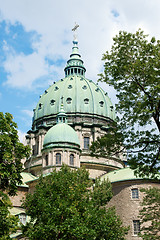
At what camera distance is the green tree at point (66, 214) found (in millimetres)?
26672

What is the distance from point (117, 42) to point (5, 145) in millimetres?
9587

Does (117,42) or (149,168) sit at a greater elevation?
(117,42)

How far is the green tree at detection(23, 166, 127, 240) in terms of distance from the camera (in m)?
26.7

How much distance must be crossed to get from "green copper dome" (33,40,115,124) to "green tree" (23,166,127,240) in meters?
31.1

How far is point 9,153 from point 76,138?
29537mm

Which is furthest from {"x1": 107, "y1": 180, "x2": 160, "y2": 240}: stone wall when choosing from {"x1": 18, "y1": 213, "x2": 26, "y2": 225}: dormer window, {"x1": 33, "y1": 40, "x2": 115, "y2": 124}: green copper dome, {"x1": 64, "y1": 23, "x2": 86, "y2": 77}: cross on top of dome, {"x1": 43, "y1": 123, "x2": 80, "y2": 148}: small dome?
{"x1": 64, "y1": 23, "x2": 86, "y2": 77}: cross on top of dome

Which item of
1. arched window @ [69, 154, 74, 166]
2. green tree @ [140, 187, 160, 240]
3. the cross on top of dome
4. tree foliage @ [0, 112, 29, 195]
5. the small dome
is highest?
the cross on top of dome

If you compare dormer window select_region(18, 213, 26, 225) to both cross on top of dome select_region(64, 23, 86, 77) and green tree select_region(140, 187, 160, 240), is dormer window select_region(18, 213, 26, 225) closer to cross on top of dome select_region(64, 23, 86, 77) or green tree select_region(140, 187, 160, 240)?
green tree select_region(140, 187, 160, 240)

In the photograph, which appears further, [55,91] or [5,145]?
[55,91]

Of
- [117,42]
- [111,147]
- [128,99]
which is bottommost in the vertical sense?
[111,147]

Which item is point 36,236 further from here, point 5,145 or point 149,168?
point 149,168

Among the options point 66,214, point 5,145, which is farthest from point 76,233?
point 5,145

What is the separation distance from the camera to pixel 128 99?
1912 cm

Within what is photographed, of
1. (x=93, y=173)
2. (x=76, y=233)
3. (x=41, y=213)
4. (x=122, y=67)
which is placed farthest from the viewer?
(x=93, y=173)
